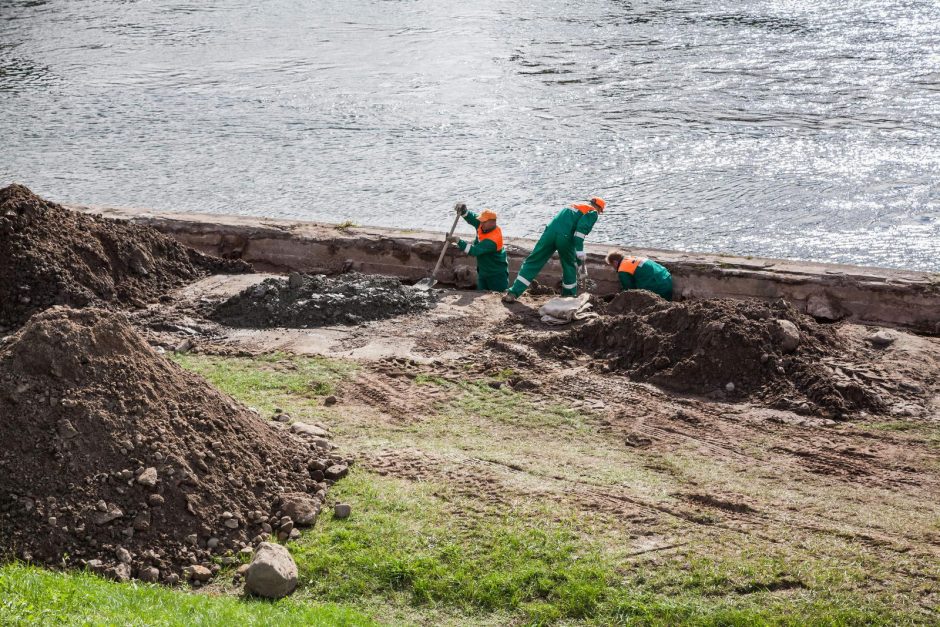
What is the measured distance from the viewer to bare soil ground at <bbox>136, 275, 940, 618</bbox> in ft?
22.4

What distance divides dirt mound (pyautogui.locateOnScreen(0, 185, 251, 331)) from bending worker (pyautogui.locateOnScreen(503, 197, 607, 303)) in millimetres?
4469

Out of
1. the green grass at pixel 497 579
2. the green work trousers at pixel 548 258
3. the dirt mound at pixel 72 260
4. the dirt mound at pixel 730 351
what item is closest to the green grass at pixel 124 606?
the green grass at pixel 497 579

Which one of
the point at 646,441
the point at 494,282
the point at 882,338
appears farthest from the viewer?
the point at 494,282

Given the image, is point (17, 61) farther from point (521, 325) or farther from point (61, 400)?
point (61, 400)

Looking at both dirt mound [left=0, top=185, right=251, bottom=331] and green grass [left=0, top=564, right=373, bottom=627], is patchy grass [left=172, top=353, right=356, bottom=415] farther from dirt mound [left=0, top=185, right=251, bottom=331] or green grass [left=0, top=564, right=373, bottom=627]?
green grass [left=0, top=564, right=373, bottom=627]

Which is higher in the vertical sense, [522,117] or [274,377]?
[522,117]

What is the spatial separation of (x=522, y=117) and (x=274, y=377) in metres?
10.9

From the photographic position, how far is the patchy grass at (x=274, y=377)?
9.31 metres

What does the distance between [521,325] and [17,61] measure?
19919mm

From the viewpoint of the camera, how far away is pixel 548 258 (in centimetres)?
1292

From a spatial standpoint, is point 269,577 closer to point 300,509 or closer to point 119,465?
point 300,509

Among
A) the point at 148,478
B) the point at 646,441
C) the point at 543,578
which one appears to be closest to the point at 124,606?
the point at 148,478

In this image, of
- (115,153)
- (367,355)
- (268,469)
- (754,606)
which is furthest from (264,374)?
(115,153)

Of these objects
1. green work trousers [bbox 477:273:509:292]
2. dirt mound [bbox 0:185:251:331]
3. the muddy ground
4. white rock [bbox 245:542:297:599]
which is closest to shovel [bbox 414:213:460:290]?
green work trousers [bbox 477:273:509:292]
